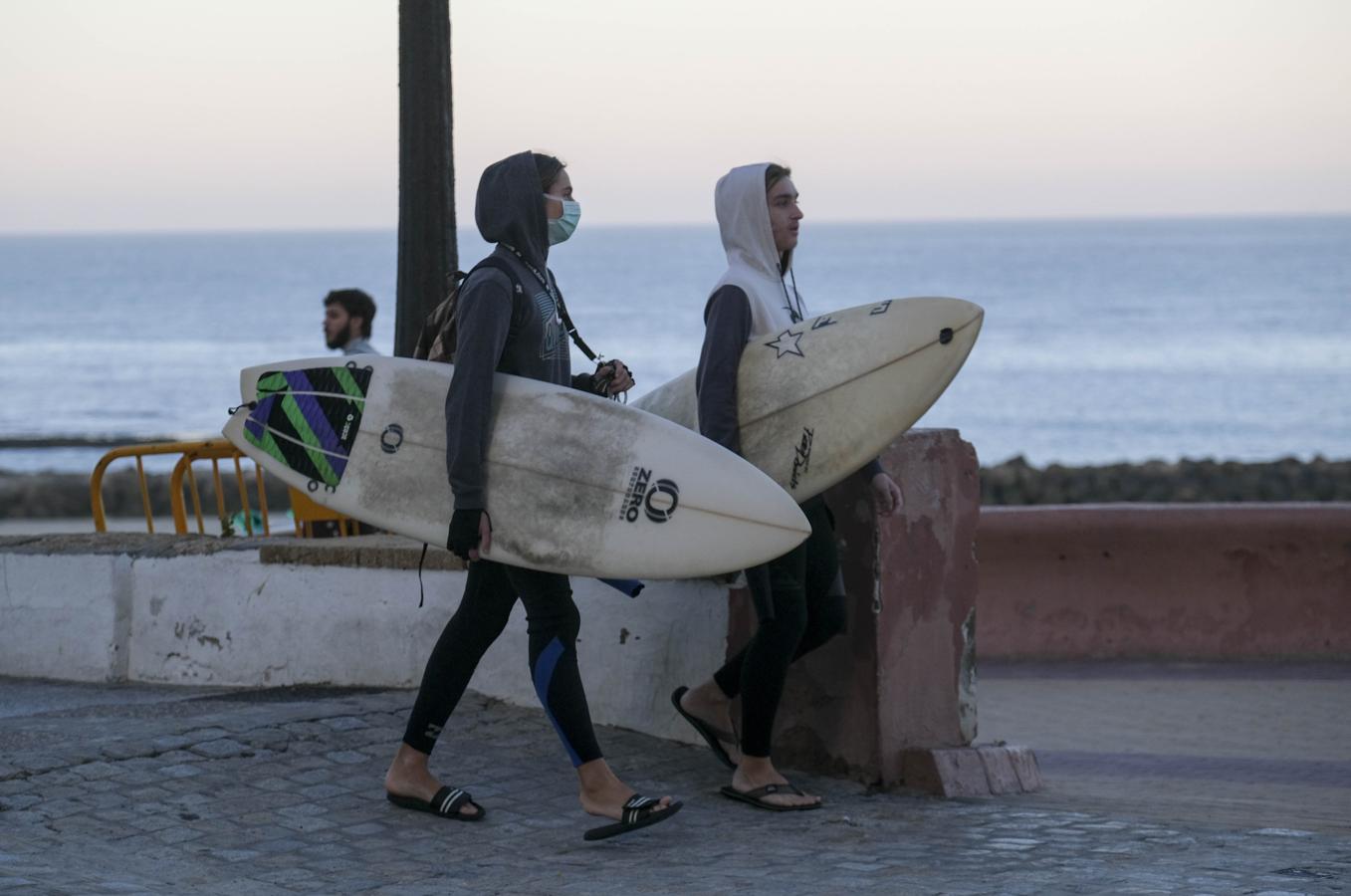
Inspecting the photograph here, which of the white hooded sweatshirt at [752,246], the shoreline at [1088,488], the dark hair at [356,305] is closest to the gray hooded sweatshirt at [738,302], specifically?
the white hooded sweatshirt at [752,246]

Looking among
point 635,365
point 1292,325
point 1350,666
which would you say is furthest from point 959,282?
point 1350,666

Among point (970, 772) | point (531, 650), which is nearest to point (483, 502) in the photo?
point (531, 650)

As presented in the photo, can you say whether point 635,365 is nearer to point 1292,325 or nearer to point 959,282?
point 1292,325

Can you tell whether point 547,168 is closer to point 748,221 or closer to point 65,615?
point 748,221

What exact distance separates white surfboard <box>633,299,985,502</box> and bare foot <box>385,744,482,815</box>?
131cm

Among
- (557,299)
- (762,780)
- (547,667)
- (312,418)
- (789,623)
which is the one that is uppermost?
(557,299)

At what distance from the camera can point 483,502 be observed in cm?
479

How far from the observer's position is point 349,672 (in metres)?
6.59

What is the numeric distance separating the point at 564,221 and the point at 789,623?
1.32 meters

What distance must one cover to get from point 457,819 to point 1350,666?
17.8 feet

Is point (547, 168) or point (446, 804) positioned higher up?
point (547, 168)

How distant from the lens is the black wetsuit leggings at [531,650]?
4.87m

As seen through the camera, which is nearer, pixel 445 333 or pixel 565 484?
pixel 565 484

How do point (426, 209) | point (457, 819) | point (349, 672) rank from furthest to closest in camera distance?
point (426, 209) < point (349, 672) < point (457, 819)
